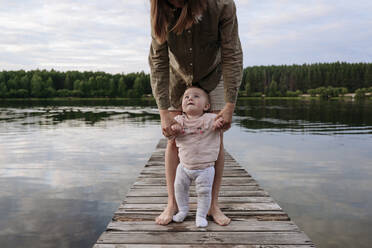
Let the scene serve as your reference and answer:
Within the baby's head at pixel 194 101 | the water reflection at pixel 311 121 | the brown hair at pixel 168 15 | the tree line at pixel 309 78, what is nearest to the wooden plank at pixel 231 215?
the baby's head at pixel 194 101

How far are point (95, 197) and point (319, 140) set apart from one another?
10782mm

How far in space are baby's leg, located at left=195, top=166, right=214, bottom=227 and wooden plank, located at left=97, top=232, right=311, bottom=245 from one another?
0.17 meters

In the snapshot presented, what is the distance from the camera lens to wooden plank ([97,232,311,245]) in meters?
2.52

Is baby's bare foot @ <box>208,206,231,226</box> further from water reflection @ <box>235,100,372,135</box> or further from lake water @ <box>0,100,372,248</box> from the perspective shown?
water reflection @ <box>235,100,372,135</box>

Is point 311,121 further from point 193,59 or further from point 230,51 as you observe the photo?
point 193,59

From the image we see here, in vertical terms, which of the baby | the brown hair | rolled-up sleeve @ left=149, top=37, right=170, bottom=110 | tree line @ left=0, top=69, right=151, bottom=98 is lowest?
the baby

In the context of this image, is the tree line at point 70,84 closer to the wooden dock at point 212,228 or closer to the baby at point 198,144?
the wooden dock at point 212,228

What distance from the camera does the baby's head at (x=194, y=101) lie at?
273 centimetres

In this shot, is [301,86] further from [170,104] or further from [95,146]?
[170,104]

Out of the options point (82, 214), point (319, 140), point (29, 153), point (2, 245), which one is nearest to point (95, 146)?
point (29, 153)

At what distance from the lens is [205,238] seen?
2.57 m

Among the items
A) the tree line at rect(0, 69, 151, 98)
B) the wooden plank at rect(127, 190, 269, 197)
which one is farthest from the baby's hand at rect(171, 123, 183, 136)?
the tree line at rect(0, 69, 151, 98)

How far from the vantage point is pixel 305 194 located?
646cm

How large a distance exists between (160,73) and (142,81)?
99295 millimetres
